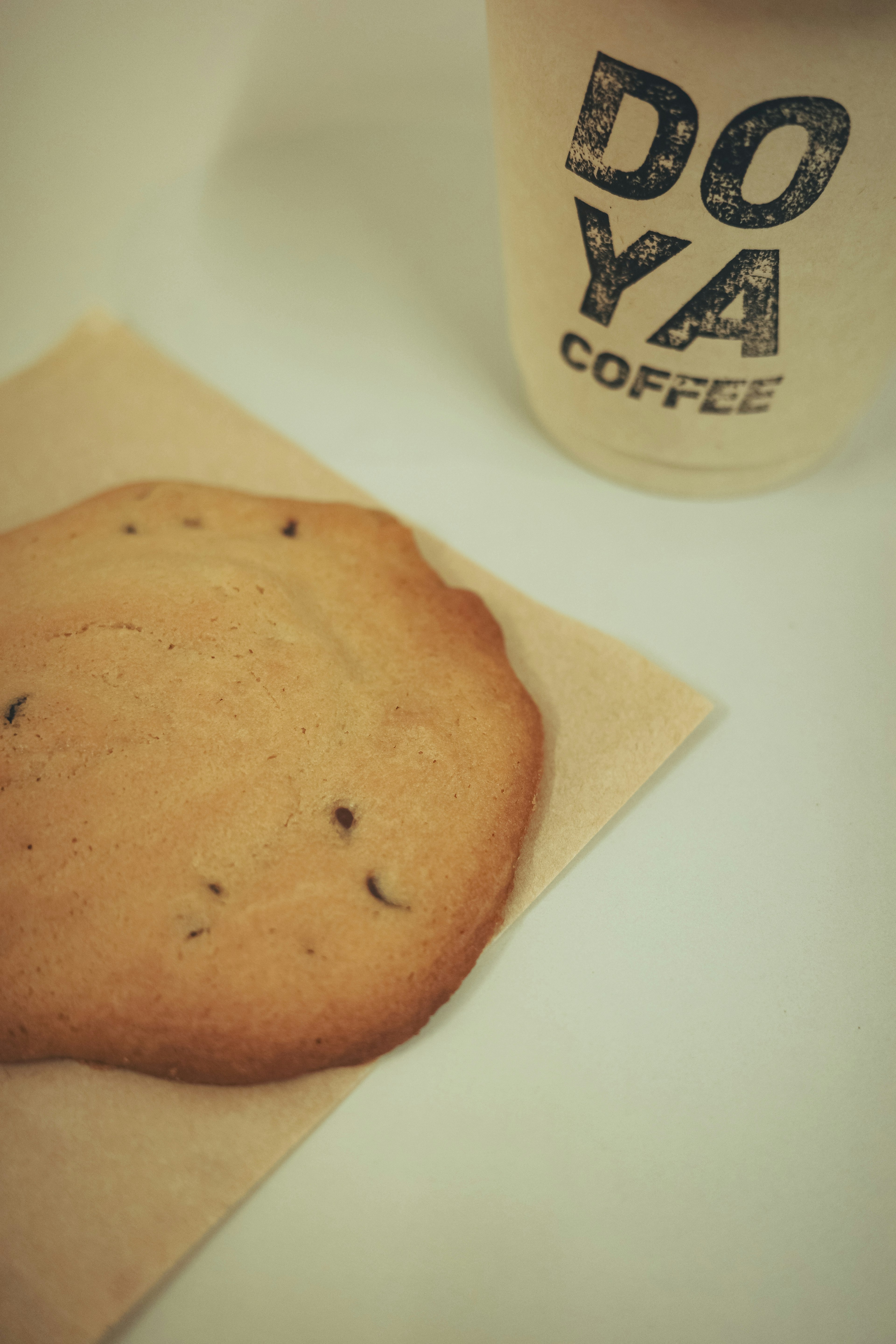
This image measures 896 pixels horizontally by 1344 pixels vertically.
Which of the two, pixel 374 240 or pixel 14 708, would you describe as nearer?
pixel 14 708

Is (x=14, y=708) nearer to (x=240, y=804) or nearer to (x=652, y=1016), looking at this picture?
(x=240, y=804)

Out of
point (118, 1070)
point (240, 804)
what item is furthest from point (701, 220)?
point (118, 1070)

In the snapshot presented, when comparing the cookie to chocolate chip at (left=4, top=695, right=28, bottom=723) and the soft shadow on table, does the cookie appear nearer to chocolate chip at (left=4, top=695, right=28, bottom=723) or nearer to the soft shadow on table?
chocolate chip at (left=4, top=695, right=28, bottom=723)

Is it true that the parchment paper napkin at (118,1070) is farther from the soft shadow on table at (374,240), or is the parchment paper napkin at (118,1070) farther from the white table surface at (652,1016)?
the soft shadow on table at (374,240)

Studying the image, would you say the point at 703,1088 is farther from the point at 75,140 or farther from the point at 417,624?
the point at 75,140

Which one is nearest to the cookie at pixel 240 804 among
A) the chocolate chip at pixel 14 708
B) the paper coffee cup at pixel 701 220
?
the chocolate chip at pixel 14 708
